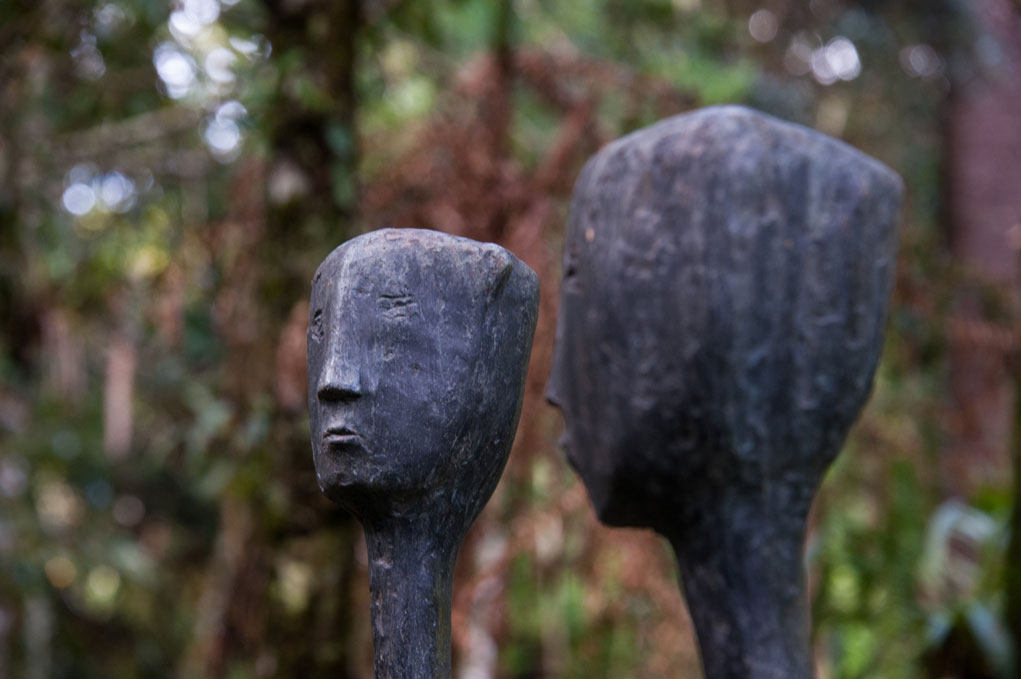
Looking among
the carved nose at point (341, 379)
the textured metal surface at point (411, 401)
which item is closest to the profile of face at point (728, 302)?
the textured metal surface at point (411, 401)

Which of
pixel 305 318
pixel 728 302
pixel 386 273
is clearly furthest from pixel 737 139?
pixel 305 318

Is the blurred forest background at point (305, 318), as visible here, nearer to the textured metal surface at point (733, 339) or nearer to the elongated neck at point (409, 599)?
the textured metal surface at point (733, 339)

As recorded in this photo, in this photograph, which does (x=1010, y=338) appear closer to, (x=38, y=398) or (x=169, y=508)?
(x=38, y=398)

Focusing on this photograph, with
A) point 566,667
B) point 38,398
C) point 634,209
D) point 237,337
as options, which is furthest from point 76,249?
point 634,209

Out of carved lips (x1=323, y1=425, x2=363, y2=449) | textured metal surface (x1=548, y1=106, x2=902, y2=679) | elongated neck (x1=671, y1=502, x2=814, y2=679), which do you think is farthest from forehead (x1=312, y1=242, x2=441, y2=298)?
elongated neck (x1=671, y1=502, x2=814, y2=679)

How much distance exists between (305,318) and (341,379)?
4.19ft

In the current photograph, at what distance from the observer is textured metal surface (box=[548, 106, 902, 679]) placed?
95 centimetres

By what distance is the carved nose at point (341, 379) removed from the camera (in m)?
0.71

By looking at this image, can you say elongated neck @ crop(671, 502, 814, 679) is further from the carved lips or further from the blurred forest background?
the blurred forest background

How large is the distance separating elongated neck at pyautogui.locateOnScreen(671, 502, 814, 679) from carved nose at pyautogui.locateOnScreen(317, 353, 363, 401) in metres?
0.49

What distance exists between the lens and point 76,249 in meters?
3.55

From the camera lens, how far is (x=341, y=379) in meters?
0.71

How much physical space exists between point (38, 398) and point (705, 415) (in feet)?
11.3

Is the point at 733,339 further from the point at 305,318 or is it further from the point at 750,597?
the point at 305,318
